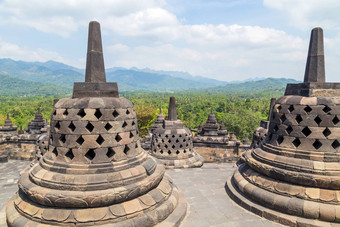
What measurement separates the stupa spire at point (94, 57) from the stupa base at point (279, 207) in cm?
448

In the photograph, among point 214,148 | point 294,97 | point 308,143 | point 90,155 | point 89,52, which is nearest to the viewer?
point 90,155

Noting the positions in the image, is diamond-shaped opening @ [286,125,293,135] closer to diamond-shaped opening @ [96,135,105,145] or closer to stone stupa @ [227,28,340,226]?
stone stupa @ [227,28,340,226]

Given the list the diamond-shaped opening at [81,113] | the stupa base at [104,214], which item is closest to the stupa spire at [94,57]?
the diamond-shaped opening at [81,113]

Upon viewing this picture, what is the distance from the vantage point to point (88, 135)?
14.3 feet

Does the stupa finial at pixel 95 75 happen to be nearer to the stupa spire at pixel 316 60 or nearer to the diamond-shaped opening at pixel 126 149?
the diamond-shaped opening at pixel 126 149

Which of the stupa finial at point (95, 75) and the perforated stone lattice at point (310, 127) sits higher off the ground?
the stupa finial at point (95, 75)

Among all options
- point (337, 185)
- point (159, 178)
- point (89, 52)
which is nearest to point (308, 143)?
point (337, 185)

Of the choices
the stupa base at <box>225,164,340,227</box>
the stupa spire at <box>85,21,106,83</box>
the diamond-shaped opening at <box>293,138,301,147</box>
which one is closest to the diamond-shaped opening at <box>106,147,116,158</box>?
the stupa spire at <box>85,21,106,83</box>

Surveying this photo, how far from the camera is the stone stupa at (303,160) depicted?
4.65 metres

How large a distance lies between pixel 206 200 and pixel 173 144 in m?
4.17

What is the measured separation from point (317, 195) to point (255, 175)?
137cm

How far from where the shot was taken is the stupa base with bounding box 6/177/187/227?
3.88m

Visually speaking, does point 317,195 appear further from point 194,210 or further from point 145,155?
point 145,155

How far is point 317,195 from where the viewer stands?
4.68 metres
